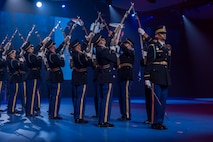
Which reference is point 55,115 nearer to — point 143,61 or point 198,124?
point 143,61

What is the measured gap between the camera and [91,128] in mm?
5715

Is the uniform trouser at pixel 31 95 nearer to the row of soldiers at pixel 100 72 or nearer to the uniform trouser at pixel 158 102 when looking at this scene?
the row of soldiers at pixel 100 72

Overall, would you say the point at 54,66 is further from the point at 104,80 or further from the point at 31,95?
the point at 104,80

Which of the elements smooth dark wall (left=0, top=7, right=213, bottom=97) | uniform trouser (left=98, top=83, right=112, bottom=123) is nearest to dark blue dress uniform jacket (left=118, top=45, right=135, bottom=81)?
uniform trouser (left=98, top=83, right=112, bottom=123)

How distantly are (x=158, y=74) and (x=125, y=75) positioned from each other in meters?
1.48

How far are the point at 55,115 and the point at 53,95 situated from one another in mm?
454

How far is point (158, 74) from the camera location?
5.54 meters

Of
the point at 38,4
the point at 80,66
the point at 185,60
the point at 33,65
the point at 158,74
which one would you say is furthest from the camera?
the point at 185,60

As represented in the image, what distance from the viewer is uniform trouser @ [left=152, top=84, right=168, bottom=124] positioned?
5.61m

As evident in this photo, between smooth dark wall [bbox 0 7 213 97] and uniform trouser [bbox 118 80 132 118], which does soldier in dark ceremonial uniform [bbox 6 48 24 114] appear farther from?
smooth dark wall [bbox 0 7 213 97]

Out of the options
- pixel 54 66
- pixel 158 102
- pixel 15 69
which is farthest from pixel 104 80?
pixel 15 69

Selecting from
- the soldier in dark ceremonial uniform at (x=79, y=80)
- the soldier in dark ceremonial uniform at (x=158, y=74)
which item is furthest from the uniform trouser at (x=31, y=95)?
the soldier in dark ceremonial uniform at (x=158, y=74)

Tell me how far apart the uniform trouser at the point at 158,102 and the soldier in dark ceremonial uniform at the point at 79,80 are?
1505 mm

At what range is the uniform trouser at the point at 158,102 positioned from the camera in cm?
561
